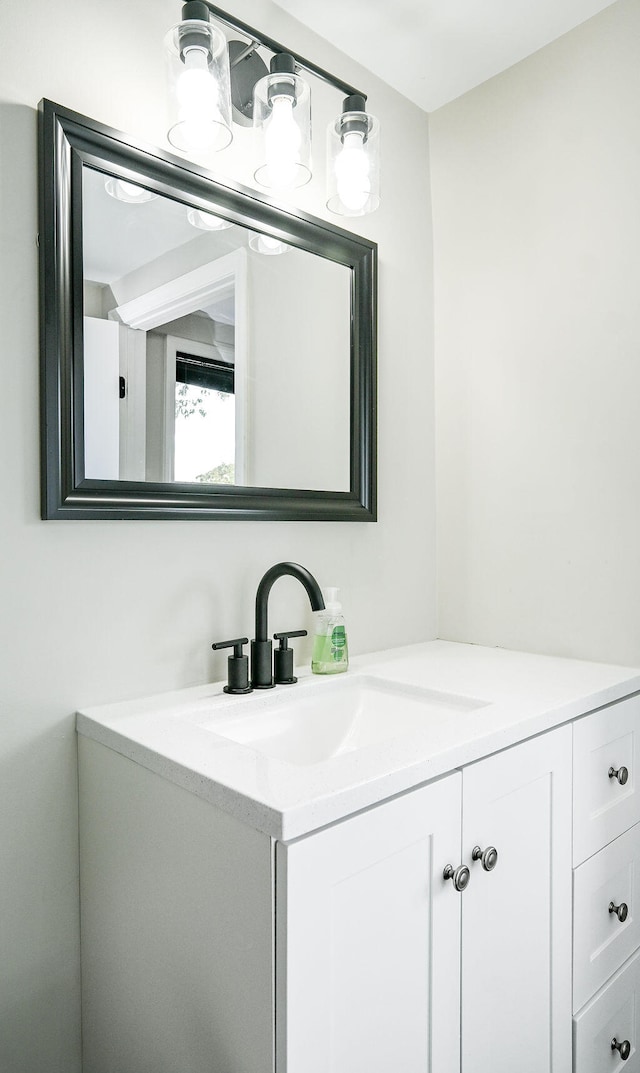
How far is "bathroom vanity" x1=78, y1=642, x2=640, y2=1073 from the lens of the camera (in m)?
0.75

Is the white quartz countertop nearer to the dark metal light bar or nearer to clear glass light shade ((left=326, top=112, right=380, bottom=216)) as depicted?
clear glass light shade ((left=326, top=112, right=380, bottom=216))

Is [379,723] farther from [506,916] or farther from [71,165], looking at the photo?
[71,165]

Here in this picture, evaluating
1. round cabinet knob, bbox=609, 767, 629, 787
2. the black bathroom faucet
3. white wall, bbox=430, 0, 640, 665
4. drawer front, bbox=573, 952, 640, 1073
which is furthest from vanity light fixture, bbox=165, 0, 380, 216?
drawer front, bbox=573, 952, 640, 1073

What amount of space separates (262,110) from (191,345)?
1.52ft

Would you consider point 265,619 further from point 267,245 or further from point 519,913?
point 267,245

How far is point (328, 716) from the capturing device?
1.25 meters

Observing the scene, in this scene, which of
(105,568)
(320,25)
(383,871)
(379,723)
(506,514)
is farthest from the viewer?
(506,514)

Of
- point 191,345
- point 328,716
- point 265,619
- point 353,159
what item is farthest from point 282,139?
point 328,716

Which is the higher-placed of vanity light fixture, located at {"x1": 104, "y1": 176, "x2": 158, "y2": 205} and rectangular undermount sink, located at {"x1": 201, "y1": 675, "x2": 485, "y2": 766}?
vanity light fixture, located at {"x1": 104, "y1": 176, "x2": 158, "y2": 205}

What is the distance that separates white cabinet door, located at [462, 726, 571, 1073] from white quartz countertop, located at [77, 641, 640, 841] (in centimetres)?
6

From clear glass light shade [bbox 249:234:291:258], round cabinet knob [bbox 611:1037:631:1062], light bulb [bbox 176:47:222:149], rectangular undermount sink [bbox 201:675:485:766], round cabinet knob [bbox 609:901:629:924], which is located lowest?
round cabinet knob [bbox 611:1037:631:1062]

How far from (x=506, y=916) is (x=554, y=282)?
4.19 feet

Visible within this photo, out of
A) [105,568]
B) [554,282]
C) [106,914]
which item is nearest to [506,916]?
[106,914]

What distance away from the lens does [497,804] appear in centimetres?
100
